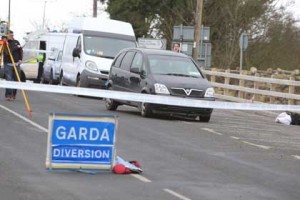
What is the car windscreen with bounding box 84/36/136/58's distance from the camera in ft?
83.5

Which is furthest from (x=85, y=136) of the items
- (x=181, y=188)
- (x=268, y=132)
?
(x=268, y=132)

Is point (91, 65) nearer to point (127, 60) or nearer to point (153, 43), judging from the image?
point (127, 60)

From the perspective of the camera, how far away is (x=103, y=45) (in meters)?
25.7

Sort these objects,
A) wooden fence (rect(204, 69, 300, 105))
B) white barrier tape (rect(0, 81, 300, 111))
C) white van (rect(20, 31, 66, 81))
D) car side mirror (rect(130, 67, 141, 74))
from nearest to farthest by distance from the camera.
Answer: white barrier tape (rect(0, 81, 300, 111)) < car side mirror (rect(130, 67, 141, 74)) < wooden fence (rect(204, 69, 300, 105)) < white van (rect(20, 31, 66, 81))

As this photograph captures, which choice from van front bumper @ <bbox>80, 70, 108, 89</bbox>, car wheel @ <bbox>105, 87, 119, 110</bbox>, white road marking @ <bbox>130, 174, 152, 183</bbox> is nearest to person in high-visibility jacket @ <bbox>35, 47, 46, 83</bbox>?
van front bumper @ <bbox>80, 70, 108, 89</bbox>

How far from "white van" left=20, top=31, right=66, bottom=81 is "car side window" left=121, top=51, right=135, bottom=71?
9020 mm

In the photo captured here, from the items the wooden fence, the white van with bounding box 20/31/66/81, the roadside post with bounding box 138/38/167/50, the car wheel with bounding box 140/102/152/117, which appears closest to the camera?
the car wheel with bounding box 140/102/152/117

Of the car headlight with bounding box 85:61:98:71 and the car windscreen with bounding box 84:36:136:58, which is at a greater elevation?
the car windscreen with bounding box 84:36:136:58

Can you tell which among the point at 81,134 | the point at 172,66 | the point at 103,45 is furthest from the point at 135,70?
the point at 81,134

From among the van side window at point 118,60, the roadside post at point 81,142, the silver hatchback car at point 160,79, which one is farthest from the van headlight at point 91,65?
the roadside post at point 81,142

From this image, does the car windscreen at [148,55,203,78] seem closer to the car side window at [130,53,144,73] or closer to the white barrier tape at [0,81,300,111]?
the car side window at [130,53,144,73]

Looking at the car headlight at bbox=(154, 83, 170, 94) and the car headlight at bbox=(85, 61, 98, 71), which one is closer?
the car headlight at bbox=(154, 83, 170, 94)

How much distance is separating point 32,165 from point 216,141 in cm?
495

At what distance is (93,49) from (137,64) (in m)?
6.99
